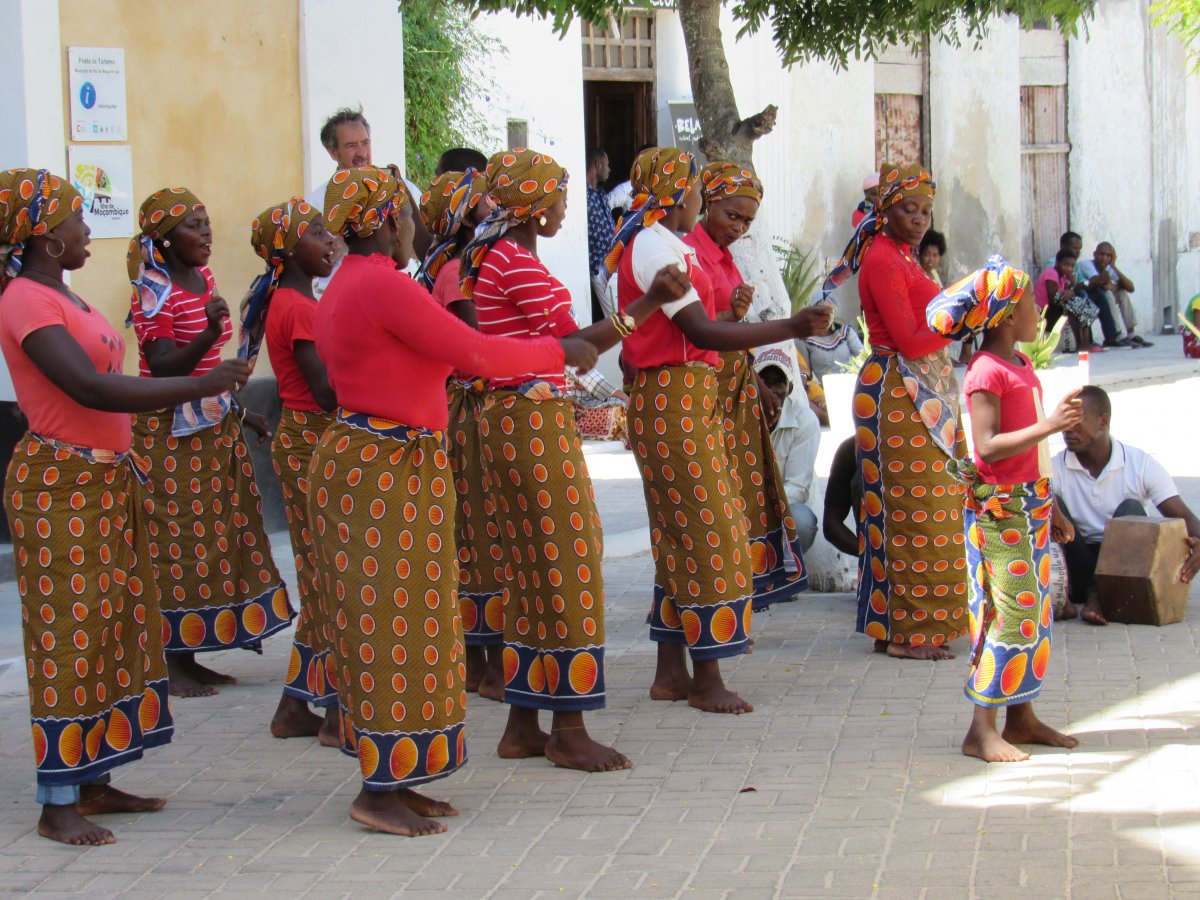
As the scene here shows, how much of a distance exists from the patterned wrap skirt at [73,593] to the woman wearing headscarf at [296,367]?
93cm

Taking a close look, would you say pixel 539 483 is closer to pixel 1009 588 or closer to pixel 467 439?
pixel 467 439

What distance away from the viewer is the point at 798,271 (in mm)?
17625

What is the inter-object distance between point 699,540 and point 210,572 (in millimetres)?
1953

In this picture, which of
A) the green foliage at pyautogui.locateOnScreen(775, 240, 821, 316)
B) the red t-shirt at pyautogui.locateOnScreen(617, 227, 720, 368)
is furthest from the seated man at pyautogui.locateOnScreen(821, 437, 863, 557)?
the green foliage at pyautogui.locateOnScreen(775, 240, 821, 316)

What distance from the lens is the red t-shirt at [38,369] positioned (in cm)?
461

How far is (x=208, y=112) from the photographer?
947 centimetres

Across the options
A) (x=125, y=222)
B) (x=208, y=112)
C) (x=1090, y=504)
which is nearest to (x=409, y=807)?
(x=1090, y=504)

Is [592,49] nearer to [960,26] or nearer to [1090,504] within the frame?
[960,26]

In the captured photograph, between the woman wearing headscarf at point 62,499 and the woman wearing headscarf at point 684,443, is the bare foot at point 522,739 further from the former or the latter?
the woman wearing headscarf at point 62,499

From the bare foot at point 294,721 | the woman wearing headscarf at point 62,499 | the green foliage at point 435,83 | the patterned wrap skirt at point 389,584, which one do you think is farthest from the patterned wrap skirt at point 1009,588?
the green foliage at point 435,83

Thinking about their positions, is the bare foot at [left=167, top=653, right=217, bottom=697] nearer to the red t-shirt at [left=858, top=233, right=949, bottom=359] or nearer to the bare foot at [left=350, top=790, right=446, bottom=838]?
the bare foot at [left=350, top=790, right=446, bottom=838]

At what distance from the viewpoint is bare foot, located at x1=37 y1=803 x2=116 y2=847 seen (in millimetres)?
4754

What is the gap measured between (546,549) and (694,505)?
88cm

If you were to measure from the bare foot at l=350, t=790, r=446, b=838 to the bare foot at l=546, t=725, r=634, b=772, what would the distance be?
27.2 inches
